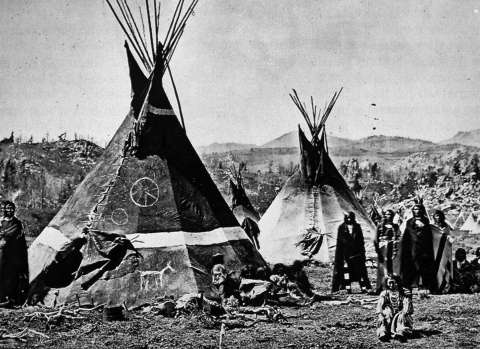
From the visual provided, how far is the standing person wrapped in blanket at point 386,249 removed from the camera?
33.2 ft

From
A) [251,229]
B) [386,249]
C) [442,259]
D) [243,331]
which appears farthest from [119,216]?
[251,229]

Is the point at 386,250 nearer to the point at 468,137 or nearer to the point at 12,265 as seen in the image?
the point at 12,265

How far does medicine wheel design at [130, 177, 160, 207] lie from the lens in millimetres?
9060

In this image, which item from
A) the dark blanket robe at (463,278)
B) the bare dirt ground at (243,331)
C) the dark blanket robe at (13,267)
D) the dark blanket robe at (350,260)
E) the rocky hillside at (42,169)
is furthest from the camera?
the rocky hillside at (42,169)

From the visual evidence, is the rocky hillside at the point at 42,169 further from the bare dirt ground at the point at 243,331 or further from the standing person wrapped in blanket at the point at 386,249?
the bare dirt ground at the point at 243,331

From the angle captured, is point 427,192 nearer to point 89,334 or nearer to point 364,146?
point 89,334

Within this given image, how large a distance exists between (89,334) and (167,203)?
9.64 ft

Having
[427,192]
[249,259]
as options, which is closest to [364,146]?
[427,192]

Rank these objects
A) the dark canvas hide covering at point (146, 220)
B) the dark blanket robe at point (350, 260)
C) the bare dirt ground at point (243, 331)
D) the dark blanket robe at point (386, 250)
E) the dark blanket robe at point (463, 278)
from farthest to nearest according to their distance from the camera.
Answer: the dark blanket robe at point (350, 260)
the dark blanket robe at point (386, 250)
the dark blanket robe at point (463, 278)
the dark canvas hide covering at point (146, 220)
the bare dirt ground at point (243, 331)

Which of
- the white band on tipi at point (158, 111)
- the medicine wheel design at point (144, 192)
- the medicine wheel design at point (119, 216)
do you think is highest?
the white band on tipi at point (158, 111)

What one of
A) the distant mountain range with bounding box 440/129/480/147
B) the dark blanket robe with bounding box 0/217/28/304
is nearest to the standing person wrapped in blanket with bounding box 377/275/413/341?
the dark blanket robe with bounding box 0/217/28/304

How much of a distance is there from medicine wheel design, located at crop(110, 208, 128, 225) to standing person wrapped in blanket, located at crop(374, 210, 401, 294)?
4612mm

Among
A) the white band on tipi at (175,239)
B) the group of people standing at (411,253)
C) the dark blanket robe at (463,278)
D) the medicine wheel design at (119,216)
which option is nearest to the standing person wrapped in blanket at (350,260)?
the group of people standing at (411,253)

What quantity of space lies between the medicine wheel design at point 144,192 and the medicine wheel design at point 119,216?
0.83ft
